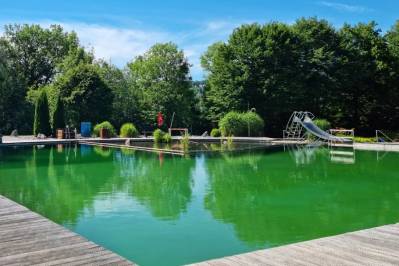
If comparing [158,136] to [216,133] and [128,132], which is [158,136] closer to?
[128,132]

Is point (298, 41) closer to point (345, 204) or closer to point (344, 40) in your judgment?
point (344, 40)

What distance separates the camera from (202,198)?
27.6 feet

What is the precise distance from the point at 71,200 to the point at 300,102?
19.5m

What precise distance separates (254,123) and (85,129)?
351 inches

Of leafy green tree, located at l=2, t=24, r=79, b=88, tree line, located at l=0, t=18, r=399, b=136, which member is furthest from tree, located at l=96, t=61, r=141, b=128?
leafy green tree, located at l=2, t=24, r=79, b=88

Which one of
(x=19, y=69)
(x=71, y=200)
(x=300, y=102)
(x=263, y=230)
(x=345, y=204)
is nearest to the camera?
(x=263, y=230)

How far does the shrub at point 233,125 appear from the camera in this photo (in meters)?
23.2

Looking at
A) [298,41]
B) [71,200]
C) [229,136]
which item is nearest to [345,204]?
[71,200]

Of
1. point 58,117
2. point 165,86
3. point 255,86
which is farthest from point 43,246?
point 165,86

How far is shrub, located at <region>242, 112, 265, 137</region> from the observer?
76.6 feet

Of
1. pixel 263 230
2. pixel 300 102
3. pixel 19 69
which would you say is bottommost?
pixel 263 230

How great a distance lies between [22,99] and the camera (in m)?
28.6

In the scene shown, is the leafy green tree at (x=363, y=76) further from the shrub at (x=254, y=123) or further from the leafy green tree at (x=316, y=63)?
the shrub at (x=254, y=123)

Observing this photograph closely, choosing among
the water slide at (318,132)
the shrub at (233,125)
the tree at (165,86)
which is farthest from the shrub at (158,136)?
the tree at (165,86)
